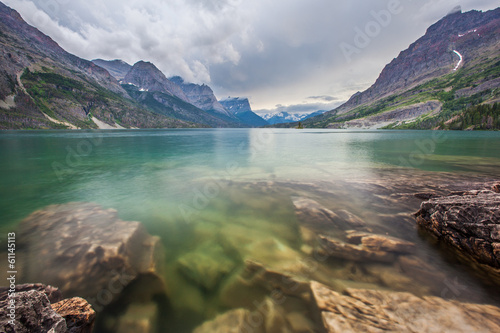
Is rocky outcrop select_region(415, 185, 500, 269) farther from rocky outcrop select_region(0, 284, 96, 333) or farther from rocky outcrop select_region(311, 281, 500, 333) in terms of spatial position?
rocky outcrop select_region(0, 284, 96, 333)

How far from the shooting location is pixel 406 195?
44.6ft

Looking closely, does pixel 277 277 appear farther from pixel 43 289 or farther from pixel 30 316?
pixel 43 289

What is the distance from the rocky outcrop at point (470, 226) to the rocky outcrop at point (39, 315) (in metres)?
12.2

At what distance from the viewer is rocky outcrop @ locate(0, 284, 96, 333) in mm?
3580

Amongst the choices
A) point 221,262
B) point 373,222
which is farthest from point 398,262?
point 221,262

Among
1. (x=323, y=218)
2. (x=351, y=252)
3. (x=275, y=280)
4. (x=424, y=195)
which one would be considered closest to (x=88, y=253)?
(x=275, y=280)

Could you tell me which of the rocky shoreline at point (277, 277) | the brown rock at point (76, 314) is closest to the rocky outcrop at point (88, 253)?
the rocky shoreline at point (277, 277)

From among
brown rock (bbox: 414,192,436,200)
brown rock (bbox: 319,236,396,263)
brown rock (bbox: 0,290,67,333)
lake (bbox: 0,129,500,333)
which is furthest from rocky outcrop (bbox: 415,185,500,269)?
brown rock (bbox: 0,290,67,333)

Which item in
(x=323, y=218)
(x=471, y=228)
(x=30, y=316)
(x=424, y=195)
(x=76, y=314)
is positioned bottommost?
(x=323, y=218)

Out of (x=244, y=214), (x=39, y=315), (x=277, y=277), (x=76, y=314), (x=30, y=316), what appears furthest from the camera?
(x=244, y=214)

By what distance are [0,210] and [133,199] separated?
7.22 meters

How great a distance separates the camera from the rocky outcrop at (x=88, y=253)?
637 centimetres

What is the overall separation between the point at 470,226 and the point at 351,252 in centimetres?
466

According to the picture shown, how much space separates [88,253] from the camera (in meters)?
7.69
